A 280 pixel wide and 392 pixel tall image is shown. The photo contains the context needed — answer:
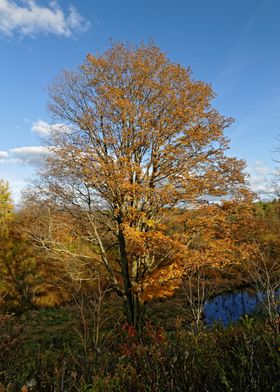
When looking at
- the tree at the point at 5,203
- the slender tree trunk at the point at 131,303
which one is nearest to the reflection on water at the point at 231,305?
the slender tree trunk at the point at 131,303

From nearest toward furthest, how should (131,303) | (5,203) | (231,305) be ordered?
1. (131,303)
2. (231,305)
3. (5,203)

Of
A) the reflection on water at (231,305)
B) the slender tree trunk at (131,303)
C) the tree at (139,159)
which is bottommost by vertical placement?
the reflection on water at (231,305)

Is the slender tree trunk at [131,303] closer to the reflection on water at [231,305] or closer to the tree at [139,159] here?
the tree at [139,159]

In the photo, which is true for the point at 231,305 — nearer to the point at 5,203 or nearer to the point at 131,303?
the point at 131,303

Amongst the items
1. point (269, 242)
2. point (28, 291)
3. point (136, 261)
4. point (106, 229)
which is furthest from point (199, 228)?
point (269, 242)

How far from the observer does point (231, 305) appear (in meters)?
18.5

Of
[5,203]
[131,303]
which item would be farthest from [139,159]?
[5,203]

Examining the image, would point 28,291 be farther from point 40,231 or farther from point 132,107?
point 132,107

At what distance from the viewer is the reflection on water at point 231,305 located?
1661 centimetres

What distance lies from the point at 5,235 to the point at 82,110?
1271cm

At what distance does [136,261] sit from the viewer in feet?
38.6

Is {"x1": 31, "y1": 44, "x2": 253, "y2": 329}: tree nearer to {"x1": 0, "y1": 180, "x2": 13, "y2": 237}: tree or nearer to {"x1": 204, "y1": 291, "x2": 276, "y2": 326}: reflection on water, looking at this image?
{"x1": 204, "y1": 291, "x2": 276, "y2": 326}: reflection on water

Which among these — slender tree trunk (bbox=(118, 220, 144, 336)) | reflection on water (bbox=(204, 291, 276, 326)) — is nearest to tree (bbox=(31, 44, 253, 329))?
slender tree trunk (bbox=(118, 220, 144, 336))

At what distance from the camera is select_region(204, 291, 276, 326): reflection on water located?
16.6m
